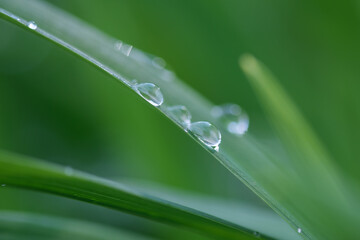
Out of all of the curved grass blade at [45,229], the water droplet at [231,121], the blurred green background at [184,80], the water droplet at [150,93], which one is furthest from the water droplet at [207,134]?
the blurred green background at [184,80]

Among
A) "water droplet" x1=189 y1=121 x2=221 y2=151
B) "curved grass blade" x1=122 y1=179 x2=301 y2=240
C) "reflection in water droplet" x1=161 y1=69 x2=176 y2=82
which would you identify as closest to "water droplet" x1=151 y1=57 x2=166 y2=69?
"reflection in water droplet" x1=161 y1=69 x2=176 y2=82

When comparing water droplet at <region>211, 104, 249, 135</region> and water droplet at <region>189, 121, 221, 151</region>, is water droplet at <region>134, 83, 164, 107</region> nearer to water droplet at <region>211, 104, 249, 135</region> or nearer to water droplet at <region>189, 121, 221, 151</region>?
water droplet at <region>189, 121, 221, 151</region>

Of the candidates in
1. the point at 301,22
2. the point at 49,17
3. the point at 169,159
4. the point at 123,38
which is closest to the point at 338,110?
the point at 301,22

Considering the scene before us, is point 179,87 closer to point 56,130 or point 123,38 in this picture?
point 123,38

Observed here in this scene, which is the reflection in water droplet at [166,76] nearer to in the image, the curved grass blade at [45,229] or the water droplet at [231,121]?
the water droplet at [231,121]

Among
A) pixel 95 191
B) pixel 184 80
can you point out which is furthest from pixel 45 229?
pixel 184 80
